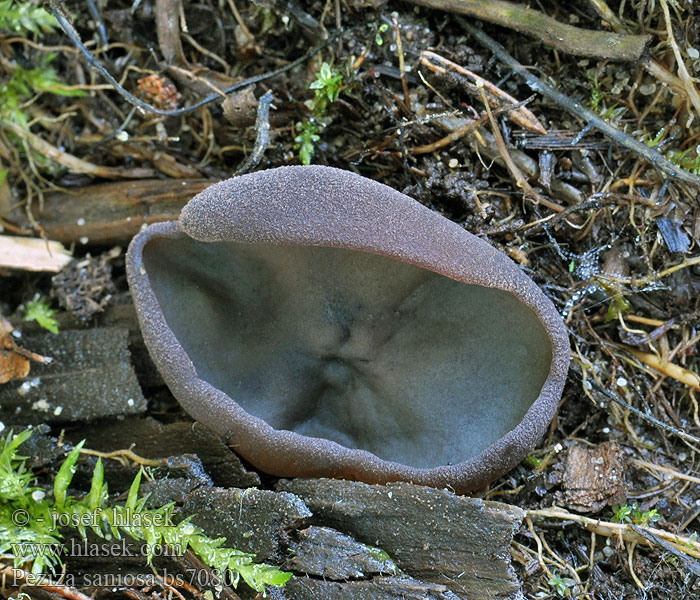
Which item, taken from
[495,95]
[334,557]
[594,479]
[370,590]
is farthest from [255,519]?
[495,95]

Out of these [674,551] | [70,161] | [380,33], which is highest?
[380,33]

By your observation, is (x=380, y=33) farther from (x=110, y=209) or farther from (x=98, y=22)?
A: (x=110, y=209)

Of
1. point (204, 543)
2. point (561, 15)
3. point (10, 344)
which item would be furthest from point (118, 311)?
point (561, 15)

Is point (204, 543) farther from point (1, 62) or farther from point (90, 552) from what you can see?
point (1, 62)

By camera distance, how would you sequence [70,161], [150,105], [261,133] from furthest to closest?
[70,161], [150,105], [261,133]

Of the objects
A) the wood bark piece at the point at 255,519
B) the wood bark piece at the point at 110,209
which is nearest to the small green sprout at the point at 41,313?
the wood bark piece at the point at 110,209

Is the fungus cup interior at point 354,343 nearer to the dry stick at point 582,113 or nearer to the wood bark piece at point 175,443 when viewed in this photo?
the wood bark piece at point 175,443

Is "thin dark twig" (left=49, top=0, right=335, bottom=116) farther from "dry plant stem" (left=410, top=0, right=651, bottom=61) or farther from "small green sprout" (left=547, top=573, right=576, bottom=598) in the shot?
"small green sprout" (left=547, top=573, right=576, bottom=598)
